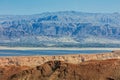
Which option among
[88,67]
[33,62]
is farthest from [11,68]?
[33,62]

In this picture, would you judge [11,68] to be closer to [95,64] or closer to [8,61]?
[95,64]

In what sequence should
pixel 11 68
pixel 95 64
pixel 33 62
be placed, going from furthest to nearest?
pixel 33 62, pixel 11 68, pixel 95 64

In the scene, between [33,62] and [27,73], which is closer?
[27,73]

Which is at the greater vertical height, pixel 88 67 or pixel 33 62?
pixel 88 67

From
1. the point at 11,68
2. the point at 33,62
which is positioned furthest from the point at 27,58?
the point at 11,68

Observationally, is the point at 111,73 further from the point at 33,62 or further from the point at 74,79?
the point at 33,62

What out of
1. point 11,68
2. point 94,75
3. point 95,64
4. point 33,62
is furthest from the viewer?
point 33,62
